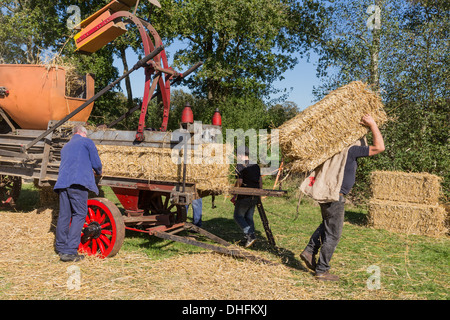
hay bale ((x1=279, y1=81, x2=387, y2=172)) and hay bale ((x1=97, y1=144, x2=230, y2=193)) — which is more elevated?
hay bale ((x1=279, y1=81, x2=387, y2=172))

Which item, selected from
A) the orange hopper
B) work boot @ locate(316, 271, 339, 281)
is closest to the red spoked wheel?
the orange hopper

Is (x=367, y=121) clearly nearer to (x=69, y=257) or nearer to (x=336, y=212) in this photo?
(x=336, y=212)

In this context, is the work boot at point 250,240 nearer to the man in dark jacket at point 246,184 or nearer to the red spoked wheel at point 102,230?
the man in dark jacket at point 246,184

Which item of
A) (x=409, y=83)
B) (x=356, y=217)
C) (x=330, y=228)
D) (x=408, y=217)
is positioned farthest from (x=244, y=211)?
(x=409, y=83)

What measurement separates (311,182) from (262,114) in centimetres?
1162

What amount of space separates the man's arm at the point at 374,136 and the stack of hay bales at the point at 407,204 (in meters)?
4.52

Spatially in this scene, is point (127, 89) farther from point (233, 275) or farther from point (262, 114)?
point (233, 275)

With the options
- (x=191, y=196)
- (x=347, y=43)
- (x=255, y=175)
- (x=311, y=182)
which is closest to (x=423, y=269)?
(x=311, y=182)

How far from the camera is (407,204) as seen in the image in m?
8.48

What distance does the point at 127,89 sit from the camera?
20.7m

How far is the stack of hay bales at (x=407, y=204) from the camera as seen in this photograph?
8.08 meters

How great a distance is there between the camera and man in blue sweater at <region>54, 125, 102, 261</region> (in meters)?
5.30

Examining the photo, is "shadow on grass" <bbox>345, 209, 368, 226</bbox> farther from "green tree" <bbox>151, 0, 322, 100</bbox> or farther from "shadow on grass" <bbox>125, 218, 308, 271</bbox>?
"green tree" <bbox>151, 0, 322, 100</bbox>

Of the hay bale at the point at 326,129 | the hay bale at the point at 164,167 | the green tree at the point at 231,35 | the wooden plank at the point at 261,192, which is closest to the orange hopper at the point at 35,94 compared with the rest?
the hay bale at the point at 164,167
